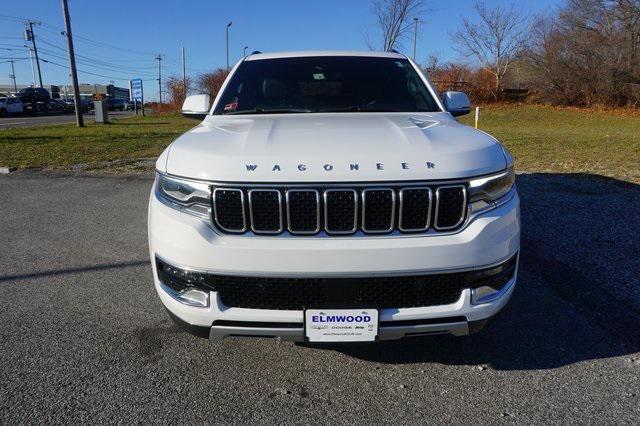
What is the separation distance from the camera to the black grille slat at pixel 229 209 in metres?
2.26

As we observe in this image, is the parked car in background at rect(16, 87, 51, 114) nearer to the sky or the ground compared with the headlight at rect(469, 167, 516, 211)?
nearer to the ground

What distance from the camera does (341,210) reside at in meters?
2.25

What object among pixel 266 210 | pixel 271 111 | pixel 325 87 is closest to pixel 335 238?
pixel 266 210

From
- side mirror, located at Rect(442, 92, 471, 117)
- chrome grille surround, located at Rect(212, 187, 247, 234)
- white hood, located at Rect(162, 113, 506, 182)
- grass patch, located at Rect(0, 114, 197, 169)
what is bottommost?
grass patch, located at Rect(0, 114, 197, 169)

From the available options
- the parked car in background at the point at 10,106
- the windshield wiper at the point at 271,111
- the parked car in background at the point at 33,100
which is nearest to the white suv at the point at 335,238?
the windshield wiper at the point at 271,111

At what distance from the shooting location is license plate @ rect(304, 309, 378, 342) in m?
2.24

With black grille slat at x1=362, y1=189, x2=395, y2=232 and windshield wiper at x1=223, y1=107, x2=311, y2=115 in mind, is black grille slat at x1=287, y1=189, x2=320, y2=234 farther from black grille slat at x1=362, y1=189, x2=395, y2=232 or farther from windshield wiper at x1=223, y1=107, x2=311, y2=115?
windshield wiper at x1=223, y1=107, x2=311, y2=115

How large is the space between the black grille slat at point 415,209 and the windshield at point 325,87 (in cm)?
155

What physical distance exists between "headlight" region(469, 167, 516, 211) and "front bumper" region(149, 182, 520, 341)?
0.06 meters

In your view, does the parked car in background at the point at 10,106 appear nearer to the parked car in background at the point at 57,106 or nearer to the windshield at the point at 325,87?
the parked car in background at the point at 57,106

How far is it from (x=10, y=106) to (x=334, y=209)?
135 ft

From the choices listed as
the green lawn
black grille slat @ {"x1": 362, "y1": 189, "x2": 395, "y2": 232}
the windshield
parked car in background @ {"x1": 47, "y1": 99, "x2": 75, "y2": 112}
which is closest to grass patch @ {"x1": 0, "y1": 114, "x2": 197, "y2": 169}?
the green lawn

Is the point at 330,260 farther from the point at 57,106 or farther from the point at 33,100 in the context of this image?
the point at 57,106

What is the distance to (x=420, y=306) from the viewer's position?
90.8 inches
